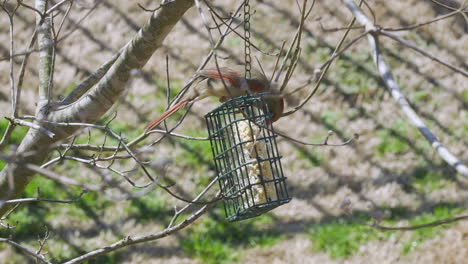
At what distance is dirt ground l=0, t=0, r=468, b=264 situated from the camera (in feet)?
17.3

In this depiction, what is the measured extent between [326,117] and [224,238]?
1.55 metres

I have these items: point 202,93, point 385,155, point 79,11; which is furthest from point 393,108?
point 79,11

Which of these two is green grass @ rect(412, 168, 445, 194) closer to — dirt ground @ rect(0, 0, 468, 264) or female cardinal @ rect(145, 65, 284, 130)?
dirt ground @ rect(0, 0, 468, 264)

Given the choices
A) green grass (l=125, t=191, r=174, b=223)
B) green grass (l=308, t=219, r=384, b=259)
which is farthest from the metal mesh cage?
green grass (l=125, t=191, r=174, b=223)

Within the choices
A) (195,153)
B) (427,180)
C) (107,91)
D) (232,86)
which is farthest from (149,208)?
(107,91)

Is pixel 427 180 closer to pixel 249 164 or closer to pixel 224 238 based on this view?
pixel 224 238

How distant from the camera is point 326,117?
598cm

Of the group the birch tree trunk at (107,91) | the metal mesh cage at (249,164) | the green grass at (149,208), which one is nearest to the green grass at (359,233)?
the green grass at (149,208)

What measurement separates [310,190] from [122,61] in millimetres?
2979

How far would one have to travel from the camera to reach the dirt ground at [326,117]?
5258 mm

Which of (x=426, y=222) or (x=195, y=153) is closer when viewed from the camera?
(x=426, y=222)

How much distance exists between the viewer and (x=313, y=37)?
254 inches

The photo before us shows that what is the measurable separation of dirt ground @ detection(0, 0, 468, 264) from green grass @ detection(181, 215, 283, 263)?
0.07 m

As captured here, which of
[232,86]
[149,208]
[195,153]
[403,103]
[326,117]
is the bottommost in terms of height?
[403,103]
